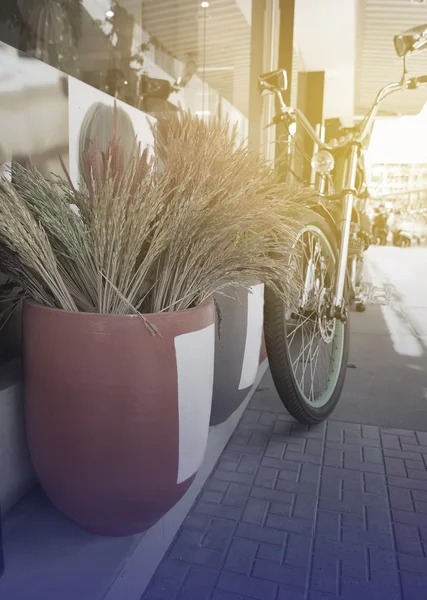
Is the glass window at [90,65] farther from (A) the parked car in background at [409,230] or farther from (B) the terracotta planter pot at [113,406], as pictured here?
(A) the parked car in background at [409,230]

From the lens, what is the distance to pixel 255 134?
10.9 feet

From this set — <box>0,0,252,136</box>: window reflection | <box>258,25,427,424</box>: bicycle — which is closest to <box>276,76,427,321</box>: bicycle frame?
<box>258,25,427,424</box>: bicycle

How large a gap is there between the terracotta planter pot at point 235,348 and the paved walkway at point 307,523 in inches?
10.8

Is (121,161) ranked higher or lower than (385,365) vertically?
higher

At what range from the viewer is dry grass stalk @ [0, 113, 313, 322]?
89 centimetres

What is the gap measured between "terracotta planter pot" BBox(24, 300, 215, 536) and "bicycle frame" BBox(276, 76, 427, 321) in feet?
3.84

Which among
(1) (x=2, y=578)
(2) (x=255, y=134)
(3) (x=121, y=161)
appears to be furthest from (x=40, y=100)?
(2) (x=255, y=134)

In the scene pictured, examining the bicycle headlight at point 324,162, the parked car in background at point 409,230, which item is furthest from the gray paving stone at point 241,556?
the parked car in background at point 409,230

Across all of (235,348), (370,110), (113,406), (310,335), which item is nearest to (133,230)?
(113,406)

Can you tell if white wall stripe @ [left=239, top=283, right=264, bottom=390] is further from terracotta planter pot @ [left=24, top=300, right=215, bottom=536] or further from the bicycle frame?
the bicycle frame

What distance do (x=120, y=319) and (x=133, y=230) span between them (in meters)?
0.16

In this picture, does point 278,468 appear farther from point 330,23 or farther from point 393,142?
point 330,23

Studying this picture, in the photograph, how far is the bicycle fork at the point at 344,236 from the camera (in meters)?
2.03

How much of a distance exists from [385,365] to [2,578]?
2.36 metres
